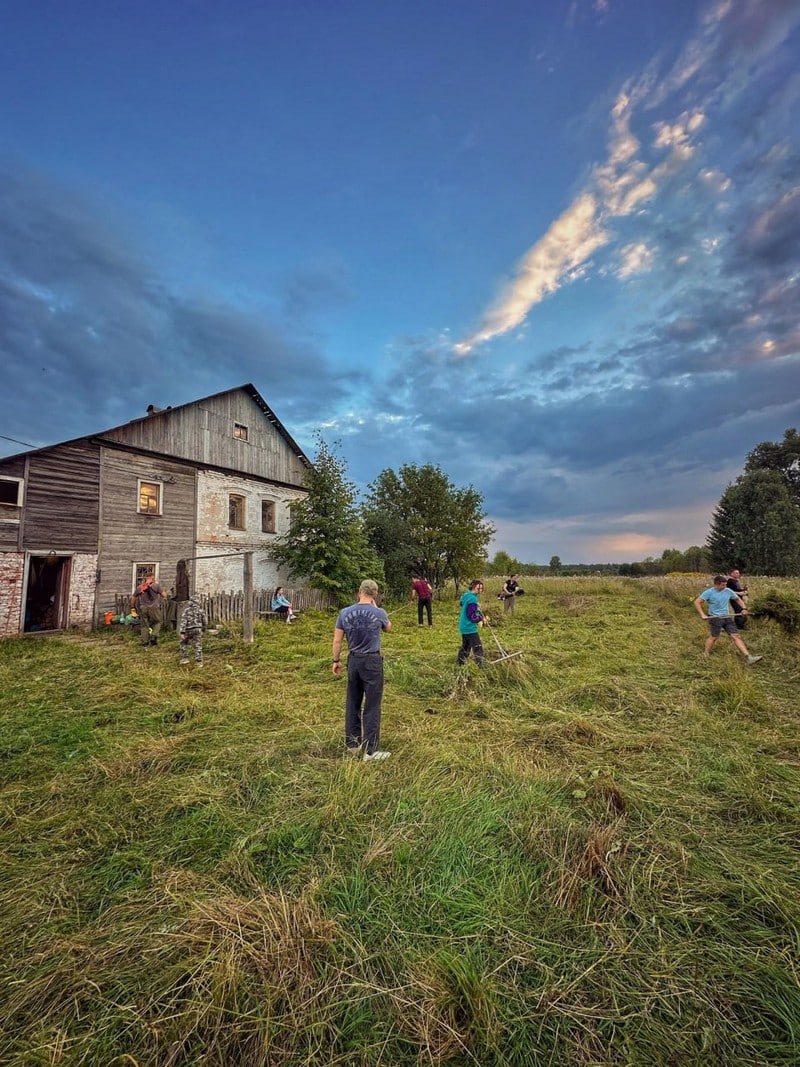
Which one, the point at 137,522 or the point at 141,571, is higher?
the point at 137,522

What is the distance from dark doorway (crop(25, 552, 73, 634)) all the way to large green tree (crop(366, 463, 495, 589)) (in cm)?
1455

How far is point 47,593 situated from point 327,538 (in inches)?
413

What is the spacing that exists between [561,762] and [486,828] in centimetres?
160

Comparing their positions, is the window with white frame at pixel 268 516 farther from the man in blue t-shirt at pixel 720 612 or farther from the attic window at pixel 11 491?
the man in blue t-shirt at pixel 720 612

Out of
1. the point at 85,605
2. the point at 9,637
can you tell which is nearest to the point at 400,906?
the point at 9,637

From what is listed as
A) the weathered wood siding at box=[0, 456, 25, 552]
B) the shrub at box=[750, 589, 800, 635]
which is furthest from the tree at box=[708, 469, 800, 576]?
the weathered wood siding at box=[0, 456, 25, 552]

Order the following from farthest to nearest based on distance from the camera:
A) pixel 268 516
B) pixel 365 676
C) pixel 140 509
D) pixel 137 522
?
pixel 268 516 → pixel 140 509 → pixel 137 522 → pixel 365 676

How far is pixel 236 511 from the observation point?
20391mm

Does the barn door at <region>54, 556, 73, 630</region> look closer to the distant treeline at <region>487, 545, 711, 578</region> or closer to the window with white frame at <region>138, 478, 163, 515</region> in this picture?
the window with white frame at <region>138, 478, 163, 515</region>

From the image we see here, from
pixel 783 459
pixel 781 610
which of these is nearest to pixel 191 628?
pixel 781 610

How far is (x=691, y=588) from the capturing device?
81.4 ft

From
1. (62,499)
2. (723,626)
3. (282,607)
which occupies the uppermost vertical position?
(62,499)

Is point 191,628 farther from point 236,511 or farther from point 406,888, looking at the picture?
point 236,511

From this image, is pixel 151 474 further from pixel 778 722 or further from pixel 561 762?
pixel 778 722
